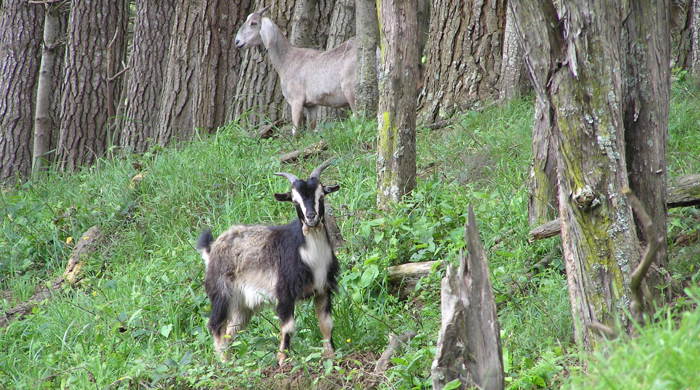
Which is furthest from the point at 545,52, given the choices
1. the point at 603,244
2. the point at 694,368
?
the point at 694,368

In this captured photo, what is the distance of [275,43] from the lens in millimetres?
13266

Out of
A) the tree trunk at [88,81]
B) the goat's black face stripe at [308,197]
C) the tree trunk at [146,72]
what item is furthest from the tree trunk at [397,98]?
the tree trunk at [88,81]

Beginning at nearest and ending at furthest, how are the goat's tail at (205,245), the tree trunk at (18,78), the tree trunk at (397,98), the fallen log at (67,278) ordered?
the goat's tail at (205,245), the tree trunk at (397,98), the fallen log at (67,278), the tree trunk at (18,78)

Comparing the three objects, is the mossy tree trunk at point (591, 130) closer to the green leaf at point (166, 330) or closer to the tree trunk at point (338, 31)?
the green leaf at point (166, 330)

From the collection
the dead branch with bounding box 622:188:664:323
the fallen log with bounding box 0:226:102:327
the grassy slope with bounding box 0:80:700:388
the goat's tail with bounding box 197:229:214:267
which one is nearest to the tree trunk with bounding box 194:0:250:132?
the grassy slope with bounding box 0:80:700:388

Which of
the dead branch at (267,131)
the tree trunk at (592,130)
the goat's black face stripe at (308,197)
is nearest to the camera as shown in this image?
the tree trunk at (592,130)

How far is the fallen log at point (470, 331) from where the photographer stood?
14.4 feet

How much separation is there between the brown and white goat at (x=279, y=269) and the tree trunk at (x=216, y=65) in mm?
5572

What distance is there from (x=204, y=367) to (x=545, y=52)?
3327 millimetres

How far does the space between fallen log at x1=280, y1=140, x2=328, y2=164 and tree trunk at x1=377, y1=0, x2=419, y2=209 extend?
7.64 feet

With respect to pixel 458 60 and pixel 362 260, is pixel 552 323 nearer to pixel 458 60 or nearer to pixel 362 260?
pixel 362 260

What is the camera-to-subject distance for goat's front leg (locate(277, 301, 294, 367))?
254 inches

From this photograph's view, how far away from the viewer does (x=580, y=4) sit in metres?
4.47

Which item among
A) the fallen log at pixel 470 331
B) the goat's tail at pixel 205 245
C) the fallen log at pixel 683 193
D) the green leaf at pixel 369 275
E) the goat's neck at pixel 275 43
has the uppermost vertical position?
the goat's neck at pixel 275 43
